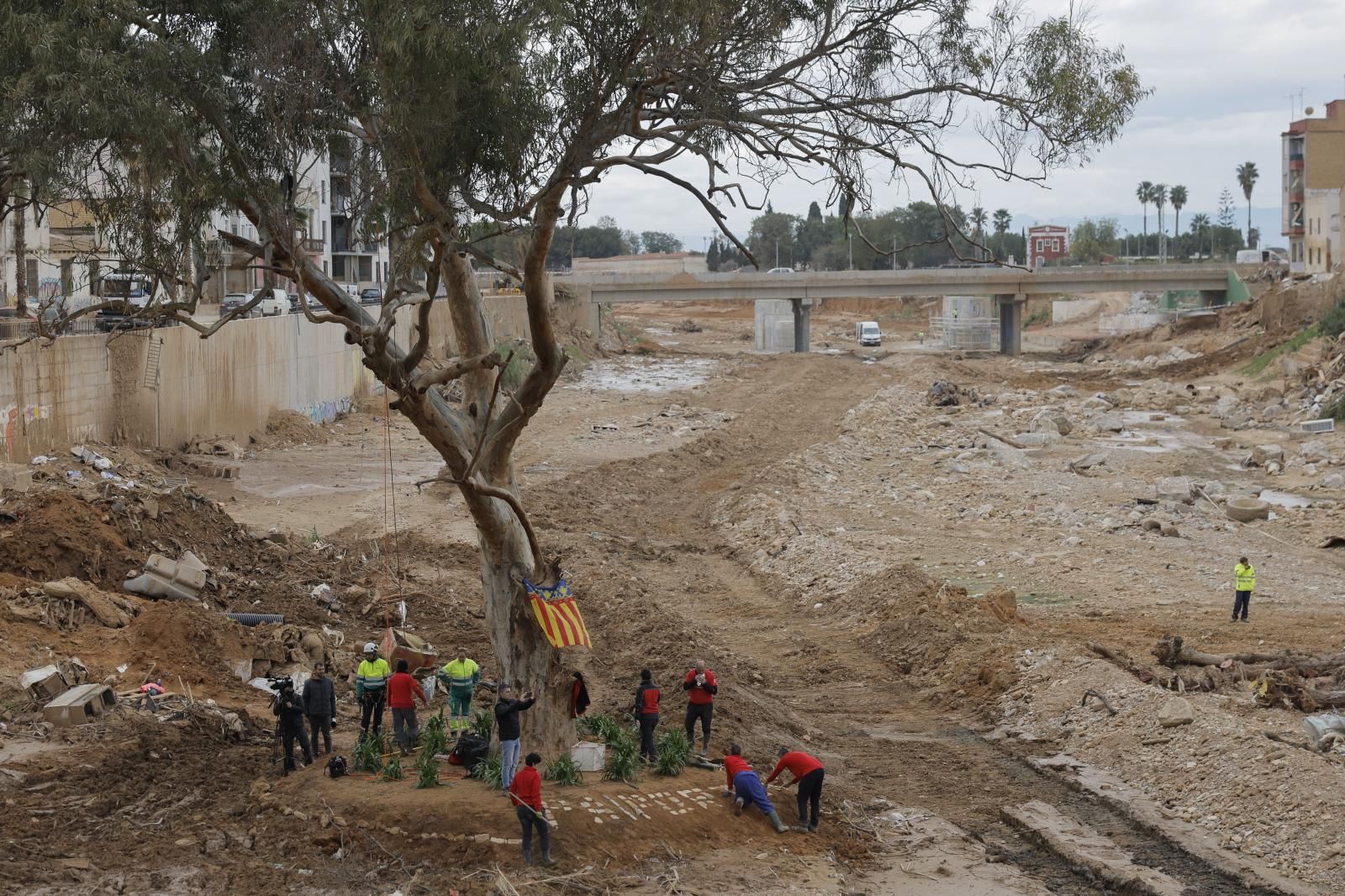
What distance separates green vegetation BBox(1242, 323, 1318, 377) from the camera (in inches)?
2181

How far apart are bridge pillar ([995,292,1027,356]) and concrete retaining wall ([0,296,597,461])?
151 feet

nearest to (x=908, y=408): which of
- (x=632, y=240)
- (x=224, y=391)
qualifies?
(x=224, y=391)

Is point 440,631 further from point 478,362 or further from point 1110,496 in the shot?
point 1110,496

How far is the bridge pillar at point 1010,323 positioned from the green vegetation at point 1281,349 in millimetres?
22615

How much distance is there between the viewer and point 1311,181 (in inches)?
3519

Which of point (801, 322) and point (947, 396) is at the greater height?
point (801, 322)

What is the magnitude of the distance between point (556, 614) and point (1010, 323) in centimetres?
7297

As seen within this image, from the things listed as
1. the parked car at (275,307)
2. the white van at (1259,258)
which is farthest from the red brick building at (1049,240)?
the parked car at (275,307)

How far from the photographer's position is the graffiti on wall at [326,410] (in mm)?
40875

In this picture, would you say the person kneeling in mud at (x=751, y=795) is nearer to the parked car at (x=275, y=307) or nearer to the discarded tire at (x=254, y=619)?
the discarded tire at (x=254, y=619)

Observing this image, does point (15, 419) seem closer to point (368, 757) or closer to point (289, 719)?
point (289, 719)

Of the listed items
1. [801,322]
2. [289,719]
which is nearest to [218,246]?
[289,719]

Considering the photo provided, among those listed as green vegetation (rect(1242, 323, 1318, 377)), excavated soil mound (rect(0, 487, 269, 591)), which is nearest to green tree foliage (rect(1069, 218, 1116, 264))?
green vegetation (rect(1242, 323, 1318, 377))

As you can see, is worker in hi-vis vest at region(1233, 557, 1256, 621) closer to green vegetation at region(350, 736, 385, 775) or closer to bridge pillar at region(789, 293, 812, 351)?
green vegetation at region(350, 736, 385, 775)
